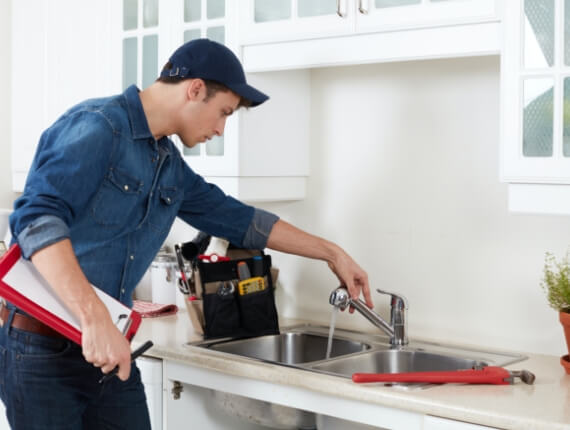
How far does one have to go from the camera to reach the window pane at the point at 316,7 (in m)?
2.32

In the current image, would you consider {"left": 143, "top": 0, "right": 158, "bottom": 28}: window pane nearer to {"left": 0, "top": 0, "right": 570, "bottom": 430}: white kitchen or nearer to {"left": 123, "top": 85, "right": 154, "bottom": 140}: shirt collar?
{"left": 0, "top": 0, "right": 570, "bottom": 430}: white kitchen

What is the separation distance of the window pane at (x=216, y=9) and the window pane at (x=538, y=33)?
0.95m

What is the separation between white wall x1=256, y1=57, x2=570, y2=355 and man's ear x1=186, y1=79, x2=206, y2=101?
887 millimetres

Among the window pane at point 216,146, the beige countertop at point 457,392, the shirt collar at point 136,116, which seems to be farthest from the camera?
the window pane at point 216,146

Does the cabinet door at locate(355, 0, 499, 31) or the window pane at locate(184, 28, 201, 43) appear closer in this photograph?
the cabinet door at locate(355, 0, 499, 31)

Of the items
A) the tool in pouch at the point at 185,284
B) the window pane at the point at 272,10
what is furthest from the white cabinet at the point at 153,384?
the window pane at the point at 272,10

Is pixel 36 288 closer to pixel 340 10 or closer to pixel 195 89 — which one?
pixel 195 89

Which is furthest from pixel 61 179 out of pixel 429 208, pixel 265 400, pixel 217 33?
pixel 429 208

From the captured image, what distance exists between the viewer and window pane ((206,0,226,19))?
2.58 m

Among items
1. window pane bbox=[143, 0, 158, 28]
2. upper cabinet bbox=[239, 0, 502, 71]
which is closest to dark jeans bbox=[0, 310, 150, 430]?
upper cabinet bbox=[239, 0, 502, 71]

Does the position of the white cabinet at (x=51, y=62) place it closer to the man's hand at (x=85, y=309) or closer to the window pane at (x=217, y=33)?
the window pane at (x=217, y=33)

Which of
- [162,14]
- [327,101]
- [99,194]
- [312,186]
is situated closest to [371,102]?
[327,101]

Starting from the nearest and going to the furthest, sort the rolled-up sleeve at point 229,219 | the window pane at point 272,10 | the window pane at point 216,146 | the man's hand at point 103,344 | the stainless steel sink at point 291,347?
the man's hand at point 103,344
the rolled-up sleeve at point 229,219
the window pane at point 272,10
the stainless steel sink at point 291,347
the window pane at point 216,146

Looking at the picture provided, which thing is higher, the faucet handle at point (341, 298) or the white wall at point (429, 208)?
the white wall at point (429, 208)
